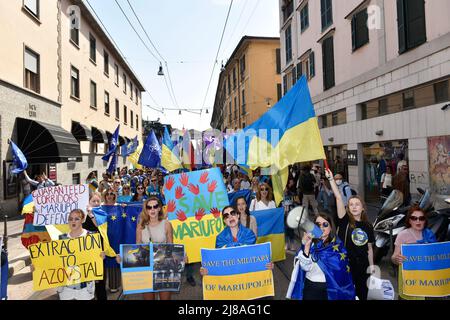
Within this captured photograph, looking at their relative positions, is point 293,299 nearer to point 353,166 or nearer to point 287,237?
point 287,237

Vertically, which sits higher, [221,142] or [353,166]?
[221,142]

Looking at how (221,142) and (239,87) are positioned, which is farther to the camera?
(239,87)

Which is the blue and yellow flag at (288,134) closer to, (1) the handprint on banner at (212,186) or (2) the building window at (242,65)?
(1) the handprint on banner at (212,186)

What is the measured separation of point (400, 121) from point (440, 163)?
2.25 meters

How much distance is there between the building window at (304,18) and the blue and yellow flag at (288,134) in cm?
1514

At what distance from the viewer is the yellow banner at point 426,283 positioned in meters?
3.34

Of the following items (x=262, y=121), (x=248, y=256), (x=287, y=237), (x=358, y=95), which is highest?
(x=358, y=95)

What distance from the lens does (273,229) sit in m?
5.63

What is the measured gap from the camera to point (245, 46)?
105 ft

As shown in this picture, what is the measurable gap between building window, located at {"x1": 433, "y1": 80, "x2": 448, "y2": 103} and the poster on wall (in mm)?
1128

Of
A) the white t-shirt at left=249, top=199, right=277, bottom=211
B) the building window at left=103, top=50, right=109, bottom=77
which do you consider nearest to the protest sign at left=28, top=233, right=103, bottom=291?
the white t-shirt at left=249, top=199, right=277, bottom=211

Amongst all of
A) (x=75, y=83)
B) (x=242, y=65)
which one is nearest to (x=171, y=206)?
(x=75, y=83)
